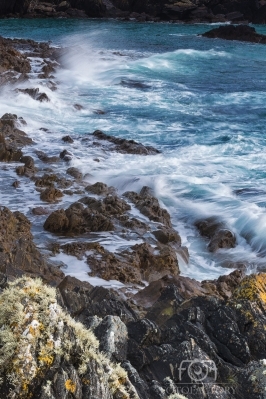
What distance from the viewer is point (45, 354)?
3.69 m

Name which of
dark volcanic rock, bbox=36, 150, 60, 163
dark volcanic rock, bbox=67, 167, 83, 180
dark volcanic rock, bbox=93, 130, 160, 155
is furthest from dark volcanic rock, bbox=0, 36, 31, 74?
dark volcanic rock, bbox=67, 167, 83, 180

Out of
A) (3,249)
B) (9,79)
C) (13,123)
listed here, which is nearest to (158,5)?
(9,79)

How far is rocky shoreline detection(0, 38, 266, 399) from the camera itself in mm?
3729

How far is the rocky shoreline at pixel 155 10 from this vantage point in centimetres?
6688

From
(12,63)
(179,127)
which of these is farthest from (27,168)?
(12,63)

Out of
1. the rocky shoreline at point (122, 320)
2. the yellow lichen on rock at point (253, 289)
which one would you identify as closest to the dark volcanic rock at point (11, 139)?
the rocky shoreline at point (122, 320)

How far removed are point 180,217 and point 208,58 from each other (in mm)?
28815

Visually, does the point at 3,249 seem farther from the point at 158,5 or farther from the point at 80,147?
the point at 158,5

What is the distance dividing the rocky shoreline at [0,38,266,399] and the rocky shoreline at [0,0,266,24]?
5982cm

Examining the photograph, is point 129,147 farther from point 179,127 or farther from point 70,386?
point 70,386

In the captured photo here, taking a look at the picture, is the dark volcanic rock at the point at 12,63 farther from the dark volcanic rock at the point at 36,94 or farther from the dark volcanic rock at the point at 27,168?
the dark volcanic rock at the point at 27,168

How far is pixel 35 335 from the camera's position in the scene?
3711 millimetres

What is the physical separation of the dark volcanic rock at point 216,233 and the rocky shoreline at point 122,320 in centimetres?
4

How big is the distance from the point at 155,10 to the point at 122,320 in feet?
227
